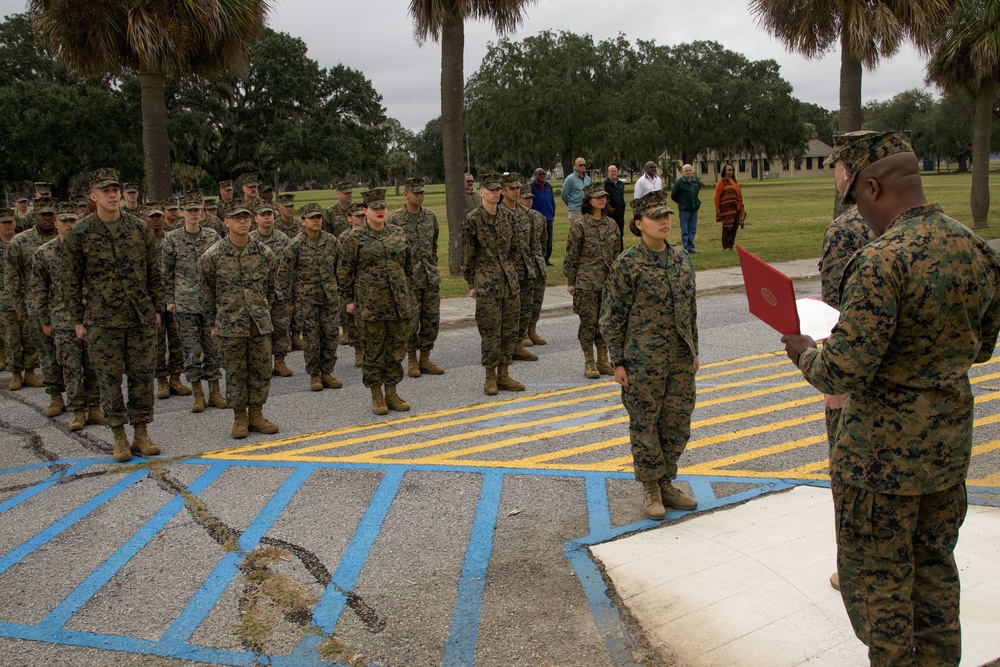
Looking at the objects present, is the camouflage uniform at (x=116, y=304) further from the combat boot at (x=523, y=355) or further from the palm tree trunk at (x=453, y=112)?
the palm tree trunk at (x=453, y=112)

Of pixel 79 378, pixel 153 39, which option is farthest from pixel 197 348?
pixel 153 39

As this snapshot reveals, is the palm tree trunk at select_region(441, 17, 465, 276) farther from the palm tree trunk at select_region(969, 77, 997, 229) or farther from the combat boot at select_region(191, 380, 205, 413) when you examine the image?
the palm tree trunk at select_region(969, 77, 997, 229)

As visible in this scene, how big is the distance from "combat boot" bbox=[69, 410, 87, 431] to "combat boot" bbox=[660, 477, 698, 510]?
555 cm

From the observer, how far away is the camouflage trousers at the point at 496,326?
349 inches

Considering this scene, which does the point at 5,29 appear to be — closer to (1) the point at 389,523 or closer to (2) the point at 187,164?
(2) the point at 187,164

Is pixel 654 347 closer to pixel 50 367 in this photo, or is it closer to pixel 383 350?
pixel 383 350

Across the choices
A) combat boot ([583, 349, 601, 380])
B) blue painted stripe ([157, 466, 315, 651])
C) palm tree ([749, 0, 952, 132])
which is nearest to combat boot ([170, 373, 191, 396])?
blue painted stripe ([157, 466, 315, 651])

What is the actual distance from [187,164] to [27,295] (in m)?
40.4

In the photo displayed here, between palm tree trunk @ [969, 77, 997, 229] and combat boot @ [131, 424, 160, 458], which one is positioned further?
palm tree trunk @ [969, 77, 997, 229]

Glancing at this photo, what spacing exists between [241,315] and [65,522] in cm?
236

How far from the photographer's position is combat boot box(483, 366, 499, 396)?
885 cm

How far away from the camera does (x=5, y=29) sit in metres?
44.5

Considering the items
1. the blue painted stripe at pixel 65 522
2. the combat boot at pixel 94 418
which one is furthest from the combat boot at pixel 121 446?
the combat boot at pixel 94 418

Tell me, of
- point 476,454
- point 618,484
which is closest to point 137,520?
point 476,454
